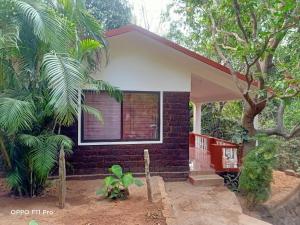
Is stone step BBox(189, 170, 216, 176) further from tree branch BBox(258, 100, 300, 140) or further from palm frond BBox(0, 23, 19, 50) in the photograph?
palm frond BBox(0, 23, 19, 50)

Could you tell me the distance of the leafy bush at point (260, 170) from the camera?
6.30m

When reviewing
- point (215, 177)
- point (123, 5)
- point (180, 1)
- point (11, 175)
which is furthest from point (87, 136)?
point (123, 5)

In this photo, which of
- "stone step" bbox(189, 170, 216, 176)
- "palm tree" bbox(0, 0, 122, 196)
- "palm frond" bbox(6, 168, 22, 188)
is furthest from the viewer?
"stone step" bbox(189, 170, 216, 176)

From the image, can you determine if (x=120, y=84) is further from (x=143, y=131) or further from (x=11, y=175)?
(x=11, y=175)

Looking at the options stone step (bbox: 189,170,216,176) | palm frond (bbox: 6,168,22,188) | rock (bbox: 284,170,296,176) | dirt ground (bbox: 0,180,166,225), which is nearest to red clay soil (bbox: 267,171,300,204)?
rock (bbox: 284,170,296,176)

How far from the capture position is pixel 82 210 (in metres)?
4.83

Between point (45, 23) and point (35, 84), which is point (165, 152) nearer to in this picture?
point (35, 84)

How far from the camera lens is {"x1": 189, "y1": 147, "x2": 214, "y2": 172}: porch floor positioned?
25.7 feet

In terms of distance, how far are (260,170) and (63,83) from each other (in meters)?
4.30

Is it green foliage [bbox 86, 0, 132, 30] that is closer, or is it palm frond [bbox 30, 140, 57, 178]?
palm frond [bbox 30, 140, 57, 178]

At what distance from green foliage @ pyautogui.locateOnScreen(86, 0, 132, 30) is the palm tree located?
754 centimetres

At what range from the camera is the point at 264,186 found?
6.43 meters

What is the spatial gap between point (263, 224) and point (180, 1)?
6.78 metres

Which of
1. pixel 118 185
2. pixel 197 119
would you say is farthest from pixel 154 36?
pixel 197 119
